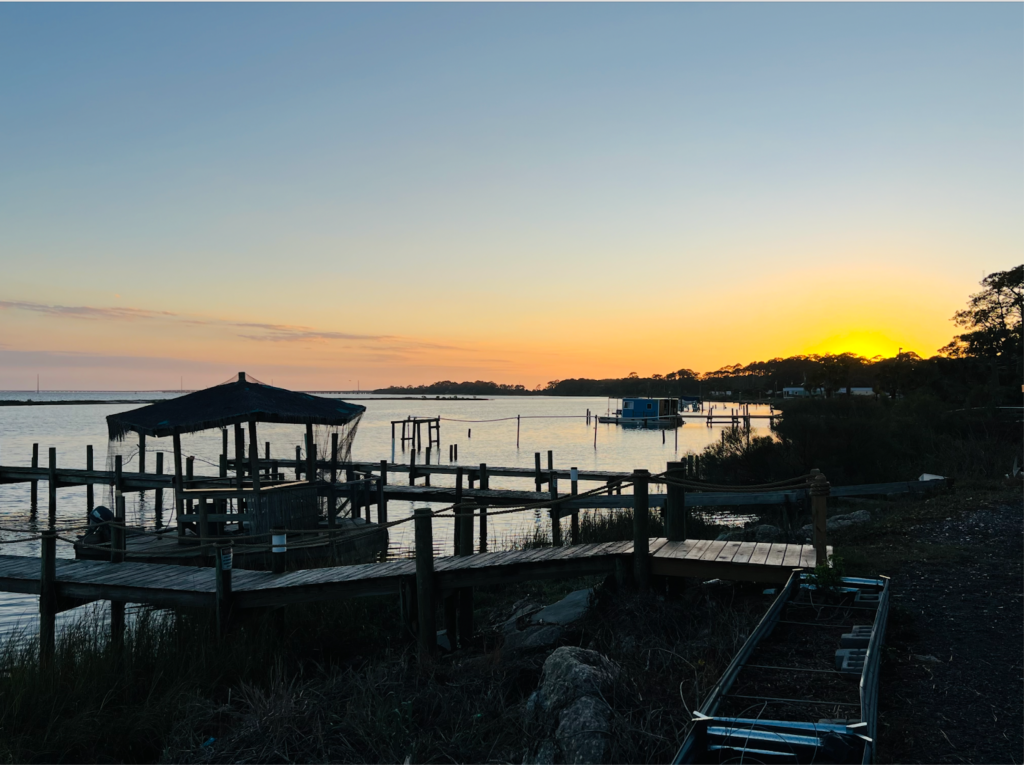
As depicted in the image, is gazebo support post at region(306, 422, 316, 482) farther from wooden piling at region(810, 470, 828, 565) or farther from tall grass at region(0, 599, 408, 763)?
wooden piling at region(810, 470, 828, 565)

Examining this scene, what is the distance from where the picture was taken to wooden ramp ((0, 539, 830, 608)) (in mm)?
8914

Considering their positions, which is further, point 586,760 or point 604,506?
point 604,506

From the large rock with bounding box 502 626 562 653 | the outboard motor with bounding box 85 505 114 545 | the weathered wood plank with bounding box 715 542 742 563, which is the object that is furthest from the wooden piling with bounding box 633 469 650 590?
the outboard motor with bounding box 85 505 114 545

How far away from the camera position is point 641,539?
9094mm

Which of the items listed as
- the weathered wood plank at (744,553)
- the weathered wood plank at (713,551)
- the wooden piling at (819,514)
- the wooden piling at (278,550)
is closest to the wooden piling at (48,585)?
the wooden piling at (278,550)

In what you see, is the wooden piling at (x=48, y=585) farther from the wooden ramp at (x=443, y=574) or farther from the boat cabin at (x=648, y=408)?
the boat cabin at (x=648, y=408)

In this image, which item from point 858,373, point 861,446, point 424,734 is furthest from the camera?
point 858,373

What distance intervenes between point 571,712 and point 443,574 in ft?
13.7

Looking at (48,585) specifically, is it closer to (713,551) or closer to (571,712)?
(571,712)

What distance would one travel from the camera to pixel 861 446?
25328 millimetres

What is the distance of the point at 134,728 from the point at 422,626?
125 inches

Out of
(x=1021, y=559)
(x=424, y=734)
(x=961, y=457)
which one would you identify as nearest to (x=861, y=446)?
(x=961, y=457)

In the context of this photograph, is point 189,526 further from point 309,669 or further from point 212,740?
point 212,740

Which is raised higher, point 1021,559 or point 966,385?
point 966,385
